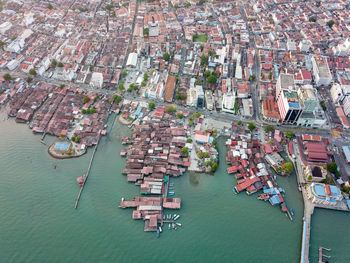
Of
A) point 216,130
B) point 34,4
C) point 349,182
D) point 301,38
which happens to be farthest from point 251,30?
point 34,4

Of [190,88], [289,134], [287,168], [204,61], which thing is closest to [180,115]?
[190,88]

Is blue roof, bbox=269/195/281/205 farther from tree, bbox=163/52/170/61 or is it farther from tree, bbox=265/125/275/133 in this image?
tree, bbox=163/52/170/61

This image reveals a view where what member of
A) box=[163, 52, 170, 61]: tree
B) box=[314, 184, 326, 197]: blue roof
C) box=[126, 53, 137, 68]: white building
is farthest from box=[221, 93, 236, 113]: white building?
box=[126, 53, 137, 68]: white building

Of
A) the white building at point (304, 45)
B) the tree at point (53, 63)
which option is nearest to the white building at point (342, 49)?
the white building at point (304, 45)

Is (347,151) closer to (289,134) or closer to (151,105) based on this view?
(289,134)

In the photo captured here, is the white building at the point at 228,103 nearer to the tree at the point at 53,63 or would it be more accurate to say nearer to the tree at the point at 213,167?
the tree at the point at 213,167
